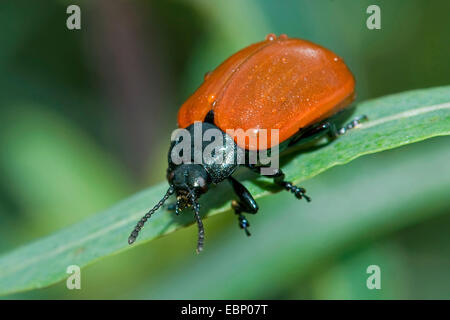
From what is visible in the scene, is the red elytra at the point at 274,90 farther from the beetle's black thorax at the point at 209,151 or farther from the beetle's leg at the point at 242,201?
the beetle's leg at the point at 242,201

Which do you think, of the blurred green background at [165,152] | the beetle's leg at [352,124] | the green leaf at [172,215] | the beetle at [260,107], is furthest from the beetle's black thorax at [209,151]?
the blurred green background at [165,152]

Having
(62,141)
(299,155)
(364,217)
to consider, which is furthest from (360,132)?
(62,141)

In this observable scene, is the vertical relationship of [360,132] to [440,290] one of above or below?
above

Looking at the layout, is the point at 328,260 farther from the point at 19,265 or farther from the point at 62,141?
the point at 62,141

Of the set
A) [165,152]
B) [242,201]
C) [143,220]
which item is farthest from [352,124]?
[165,152]

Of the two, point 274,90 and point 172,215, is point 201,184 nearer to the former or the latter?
point 172,215

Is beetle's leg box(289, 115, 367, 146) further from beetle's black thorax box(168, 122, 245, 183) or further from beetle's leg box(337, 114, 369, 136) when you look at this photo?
beetle's black thorax box(168, 122, 245, 183)

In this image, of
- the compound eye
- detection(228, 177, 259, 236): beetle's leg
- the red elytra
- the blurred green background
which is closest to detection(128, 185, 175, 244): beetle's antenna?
the compound eye
